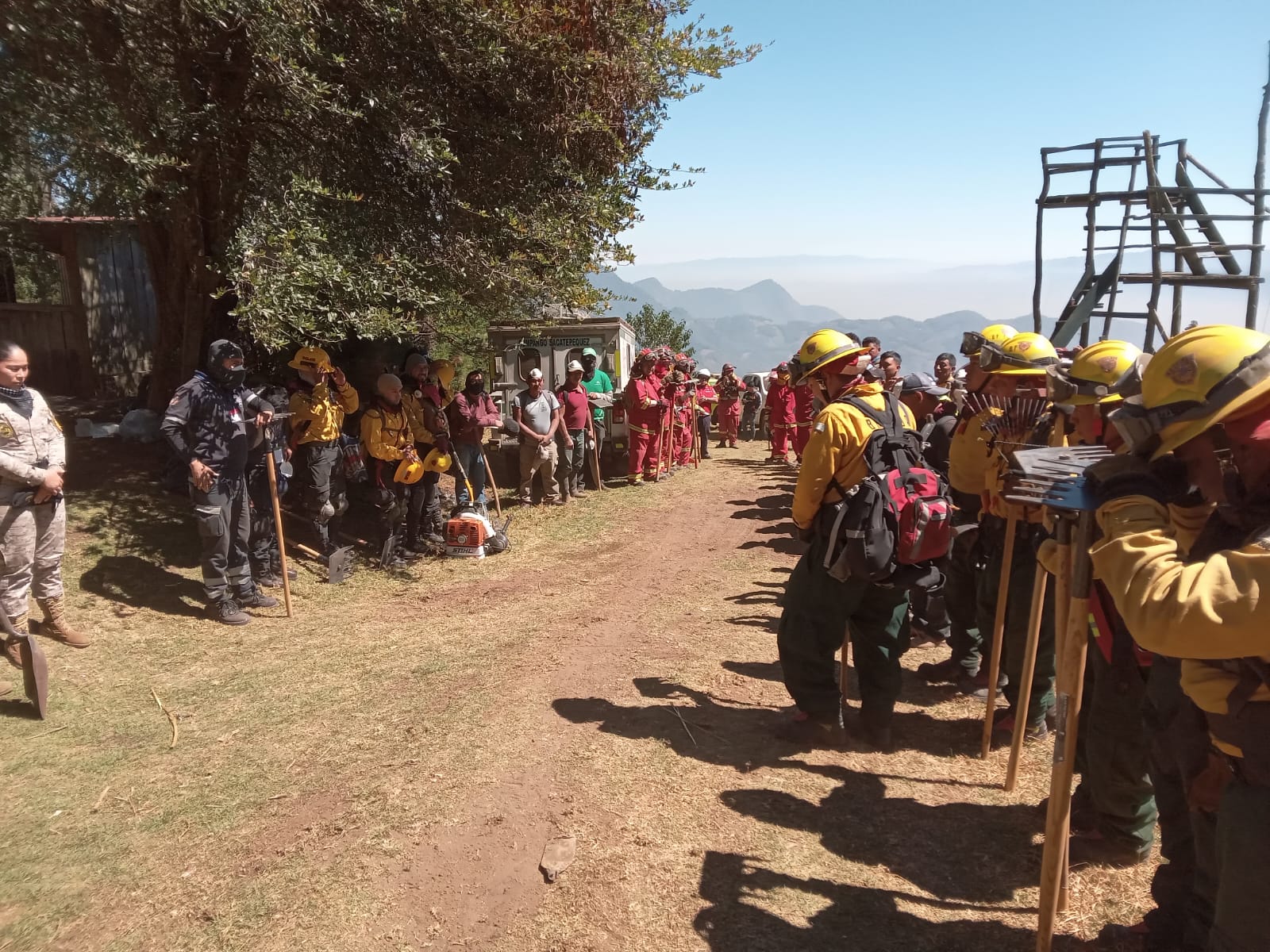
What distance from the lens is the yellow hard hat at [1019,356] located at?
4336 mm

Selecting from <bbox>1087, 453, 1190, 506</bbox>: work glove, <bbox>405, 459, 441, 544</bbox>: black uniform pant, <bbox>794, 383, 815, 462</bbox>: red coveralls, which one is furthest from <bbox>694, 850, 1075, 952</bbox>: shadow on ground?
<bbox>794, 383, 815, 462</bbox>: red coveralls

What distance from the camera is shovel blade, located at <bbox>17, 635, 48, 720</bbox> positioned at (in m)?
4.39

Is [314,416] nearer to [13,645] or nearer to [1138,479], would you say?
[13,645]

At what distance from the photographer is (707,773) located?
3889 millimetres

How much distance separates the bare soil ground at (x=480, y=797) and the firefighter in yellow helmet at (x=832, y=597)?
0.26 meters

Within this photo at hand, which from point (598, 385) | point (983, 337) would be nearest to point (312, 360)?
point (983, 337)

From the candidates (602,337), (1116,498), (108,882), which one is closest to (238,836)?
(108,882)

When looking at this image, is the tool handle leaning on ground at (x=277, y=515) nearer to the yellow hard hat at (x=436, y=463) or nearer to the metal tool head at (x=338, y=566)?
the metal tool head at (x=338, y=566)

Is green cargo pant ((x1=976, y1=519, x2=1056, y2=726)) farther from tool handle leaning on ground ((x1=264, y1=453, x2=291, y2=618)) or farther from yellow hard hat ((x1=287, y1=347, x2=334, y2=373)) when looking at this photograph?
yellow hard hat ((x1=287, y1=347, x2=334, y2=373))

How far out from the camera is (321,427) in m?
7.09

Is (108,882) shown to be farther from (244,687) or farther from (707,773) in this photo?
(707,773)

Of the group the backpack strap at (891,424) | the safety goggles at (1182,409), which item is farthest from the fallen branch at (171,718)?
the safety goggles at (1182,409)

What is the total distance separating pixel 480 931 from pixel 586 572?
194 inches

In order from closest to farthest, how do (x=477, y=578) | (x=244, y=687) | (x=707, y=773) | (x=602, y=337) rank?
(x=707, y=773), (x=244, y=687), (x=477, y=578), (x=602, y=337)
